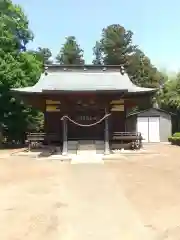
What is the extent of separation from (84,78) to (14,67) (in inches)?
189

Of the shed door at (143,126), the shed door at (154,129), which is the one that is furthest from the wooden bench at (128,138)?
the shed door at (154,129)

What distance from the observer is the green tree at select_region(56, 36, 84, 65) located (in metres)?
68.6

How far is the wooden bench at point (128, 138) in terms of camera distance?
2130 centimetres

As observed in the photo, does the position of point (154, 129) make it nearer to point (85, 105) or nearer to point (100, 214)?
point (85, 105)

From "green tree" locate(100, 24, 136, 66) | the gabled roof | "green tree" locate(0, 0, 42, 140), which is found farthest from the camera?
"green tree" locate(100, 24, 136, 66)

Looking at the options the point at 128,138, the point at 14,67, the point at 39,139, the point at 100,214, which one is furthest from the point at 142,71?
the point at 100,214

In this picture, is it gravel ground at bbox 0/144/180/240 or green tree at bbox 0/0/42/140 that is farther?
green tree at bbox 0/0/42/140

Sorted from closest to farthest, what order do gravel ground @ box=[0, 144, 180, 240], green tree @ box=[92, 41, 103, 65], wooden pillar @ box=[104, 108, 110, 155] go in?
gravel ground @ box=[0, 144, 180, 240] < wooden pillar @ box=[104, 108, 110, 155] < green tree @ box=[92, 41, 103, 65]

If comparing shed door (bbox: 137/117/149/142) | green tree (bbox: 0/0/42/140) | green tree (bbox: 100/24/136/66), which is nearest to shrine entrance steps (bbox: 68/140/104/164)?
green tree (bbox: 0/0/42/140)

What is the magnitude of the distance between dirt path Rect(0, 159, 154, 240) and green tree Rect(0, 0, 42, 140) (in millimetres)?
15009

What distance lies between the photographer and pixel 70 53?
2694 inches

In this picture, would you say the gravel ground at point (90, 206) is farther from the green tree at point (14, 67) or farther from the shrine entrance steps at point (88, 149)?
the green tree at point (14, 67)

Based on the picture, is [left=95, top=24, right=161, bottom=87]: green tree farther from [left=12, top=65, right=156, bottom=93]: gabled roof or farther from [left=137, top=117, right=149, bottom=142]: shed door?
[left=12, top=65, right=156, bottom=93]: gabled roof

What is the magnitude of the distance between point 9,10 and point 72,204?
80.1ft
